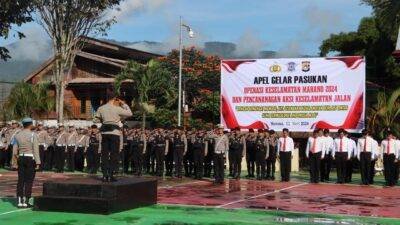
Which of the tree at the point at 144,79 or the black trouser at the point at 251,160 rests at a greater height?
the tree at the point at 144,79

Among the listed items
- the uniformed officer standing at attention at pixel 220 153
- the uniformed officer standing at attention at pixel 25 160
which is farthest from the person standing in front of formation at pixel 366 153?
the uniformed officer standing at attention at pixel 25 160

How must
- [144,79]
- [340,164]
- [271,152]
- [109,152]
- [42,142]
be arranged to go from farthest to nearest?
[144,79] → [42,142] → [271,152] → [340,164] → [109,152]

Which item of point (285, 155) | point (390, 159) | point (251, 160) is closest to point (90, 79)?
point (251, 160)

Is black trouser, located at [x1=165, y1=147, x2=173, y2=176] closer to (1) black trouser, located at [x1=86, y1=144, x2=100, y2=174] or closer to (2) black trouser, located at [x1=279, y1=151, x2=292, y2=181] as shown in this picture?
(1) black trouser, located at [x1=86, y1=144, x2=100, y2=174]

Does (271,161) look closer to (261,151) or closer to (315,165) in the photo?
(261,151)

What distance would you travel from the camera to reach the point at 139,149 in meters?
22.5

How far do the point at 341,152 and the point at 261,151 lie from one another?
8.63ft

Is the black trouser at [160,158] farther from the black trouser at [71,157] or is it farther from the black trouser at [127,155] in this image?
the black trouser at [71,157]

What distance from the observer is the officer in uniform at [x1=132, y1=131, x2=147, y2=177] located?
22.5 meters

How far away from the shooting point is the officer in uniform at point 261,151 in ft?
69.4

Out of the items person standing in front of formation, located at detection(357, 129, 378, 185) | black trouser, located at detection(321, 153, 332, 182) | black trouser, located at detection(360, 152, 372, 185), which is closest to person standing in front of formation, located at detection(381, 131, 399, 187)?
person standing in front of formation, located at detection(357, 129, 378, 185)

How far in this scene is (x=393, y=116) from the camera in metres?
24.4

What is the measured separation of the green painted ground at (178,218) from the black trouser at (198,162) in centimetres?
862

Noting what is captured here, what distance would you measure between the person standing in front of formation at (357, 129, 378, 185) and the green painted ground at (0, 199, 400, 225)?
805 centimetres
